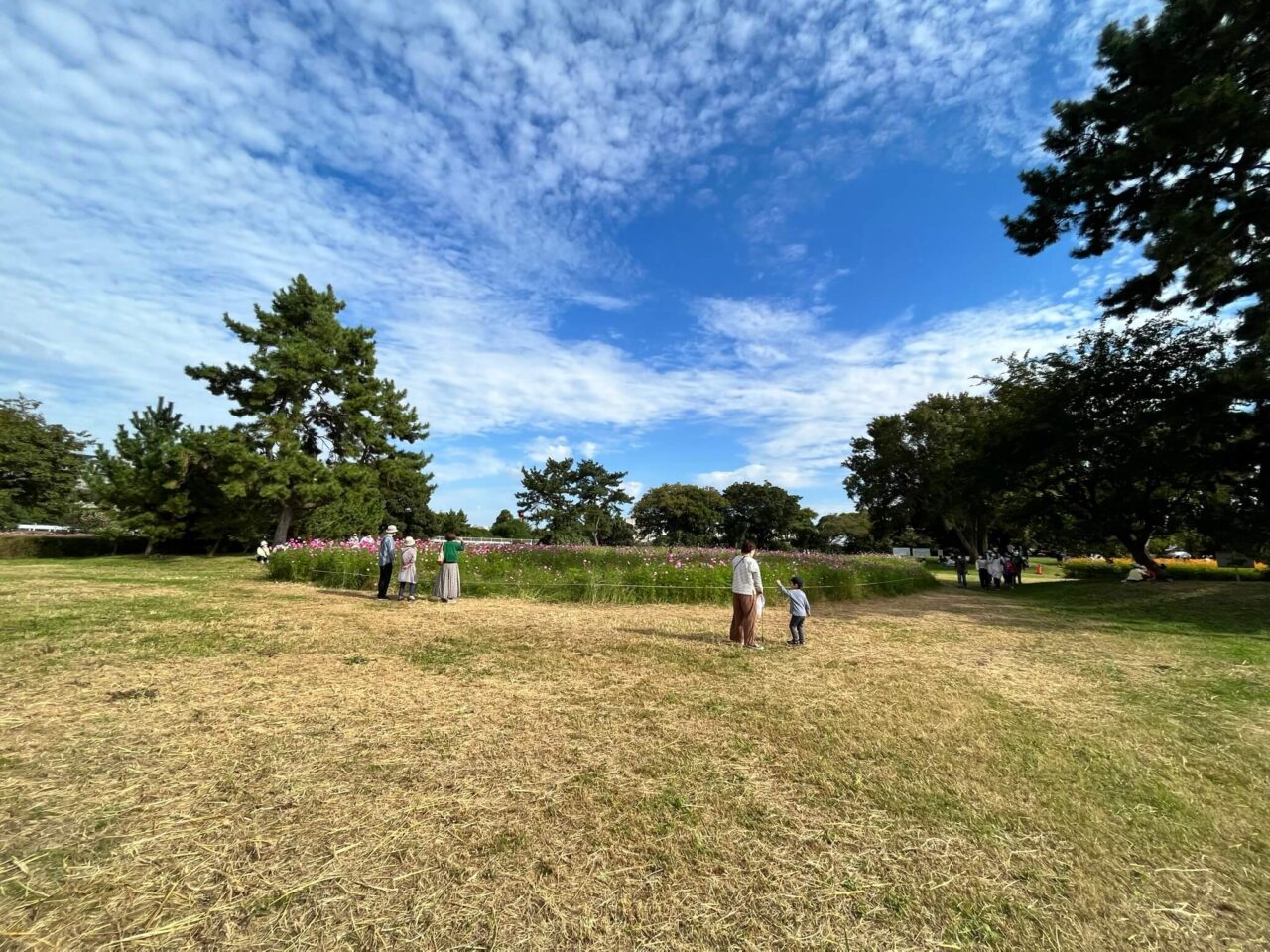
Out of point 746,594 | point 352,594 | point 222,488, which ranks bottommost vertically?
point 352,594

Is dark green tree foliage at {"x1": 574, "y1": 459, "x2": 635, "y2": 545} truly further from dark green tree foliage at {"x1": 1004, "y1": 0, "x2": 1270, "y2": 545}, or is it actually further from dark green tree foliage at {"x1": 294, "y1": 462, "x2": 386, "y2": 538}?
dark green tree foliage at {"x1": 1004, "y1": 0, "x2": 1270, "y2": 545}

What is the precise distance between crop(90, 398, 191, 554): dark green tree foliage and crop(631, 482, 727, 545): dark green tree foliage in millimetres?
37012

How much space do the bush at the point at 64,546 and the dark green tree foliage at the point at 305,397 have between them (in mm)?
10101

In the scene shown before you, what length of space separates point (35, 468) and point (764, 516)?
59.9 m

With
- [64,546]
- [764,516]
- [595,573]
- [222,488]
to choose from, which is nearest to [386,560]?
[595,573]

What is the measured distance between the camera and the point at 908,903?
8.36 feet

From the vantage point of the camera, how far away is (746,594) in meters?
7.86

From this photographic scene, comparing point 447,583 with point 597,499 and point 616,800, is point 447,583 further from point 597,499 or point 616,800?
point 597,499

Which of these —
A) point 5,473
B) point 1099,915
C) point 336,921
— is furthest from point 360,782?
point 5,473

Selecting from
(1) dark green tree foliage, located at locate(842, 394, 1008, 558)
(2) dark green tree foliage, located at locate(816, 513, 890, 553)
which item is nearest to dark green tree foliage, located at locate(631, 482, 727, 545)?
(2) dark green tree foliage, located at locate(816, 513, 890, 553)

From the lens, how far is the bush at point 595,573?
12602 mm

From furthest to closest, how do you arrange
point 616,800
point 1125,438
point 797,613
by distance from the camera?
point 1125,438 → point 797,613 → point 616,800

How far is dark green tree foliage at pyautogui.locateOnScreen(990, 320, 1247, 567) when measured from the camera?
16.4 metres

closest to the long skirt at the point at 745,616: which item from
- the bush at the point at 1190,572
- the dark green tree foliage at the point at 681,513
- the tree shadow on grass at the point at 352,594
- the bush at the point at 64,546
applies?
the tree shadow on grass at the point at 352,594
